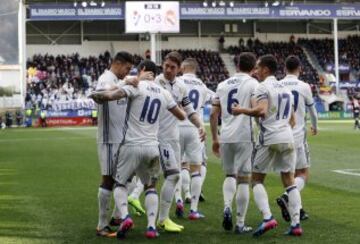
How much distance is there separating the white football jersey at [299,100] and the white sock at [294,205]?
5.11 feet

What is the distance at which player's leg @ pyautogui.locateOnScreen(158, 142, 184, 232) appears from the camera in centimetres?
896

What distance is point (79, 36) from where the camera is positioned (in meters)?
63.0

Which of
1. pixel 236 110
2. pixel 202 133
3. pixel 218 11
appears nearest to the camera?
pixel 236 110

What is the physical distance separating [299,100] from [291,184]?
165cm

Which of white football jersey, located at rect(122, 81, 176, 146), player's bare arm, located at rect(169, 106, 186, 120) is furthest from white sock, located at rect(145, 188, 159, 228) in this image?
player's bare arm, located at rect(169, 106, 186, 120)

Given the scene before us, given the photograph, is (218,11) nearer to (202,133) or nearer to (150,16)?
(150,16)

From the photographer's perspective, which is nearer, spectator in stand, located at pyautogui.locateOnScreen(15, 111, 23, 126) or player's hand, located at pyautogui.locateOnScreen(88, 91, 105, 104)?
player's hand, located at pyautogui.locateOnScreen(88, 91, 105, 104)

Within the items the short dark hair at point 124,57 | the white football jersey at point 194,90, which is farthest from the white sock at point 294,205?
the white football jersey at point 194,90

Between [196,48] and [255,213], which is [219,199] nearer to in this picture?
[255,213]

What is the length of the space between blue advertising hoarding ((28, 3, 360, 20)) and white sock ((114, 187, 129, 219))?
4840 centimetres

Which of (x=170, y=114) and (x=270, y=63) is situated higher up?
(x=270, y=63)

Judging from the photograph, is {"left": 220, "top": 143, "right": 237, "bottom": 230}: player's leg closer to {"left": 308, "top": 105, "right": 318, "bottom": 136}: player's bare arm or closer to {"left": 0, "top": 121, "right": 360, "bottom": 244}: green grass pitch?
{"left": 0, "top": 121, "right": 360, "bottom": 244}: green grass pitch

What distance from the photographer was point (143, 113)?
27.9 feet

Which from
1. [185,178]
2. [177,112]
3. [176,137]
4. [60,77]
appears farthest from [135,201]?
[60,77]
